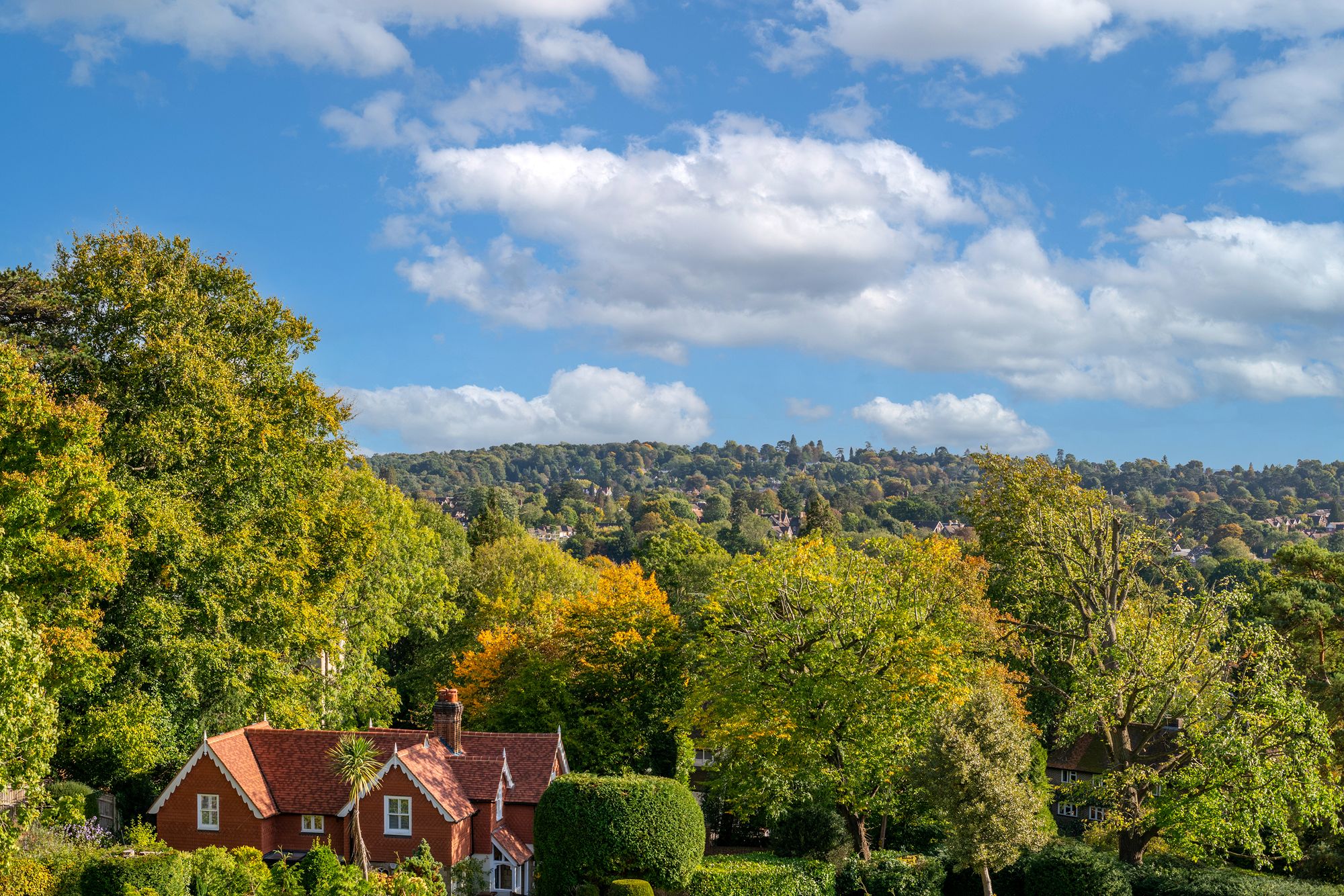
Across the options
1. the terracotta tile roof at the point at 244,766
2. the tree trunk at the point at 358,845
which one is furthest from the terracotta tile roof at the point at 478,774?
the terracotta tile roof at the point at 244,766

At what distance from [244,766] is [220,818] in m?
1.71

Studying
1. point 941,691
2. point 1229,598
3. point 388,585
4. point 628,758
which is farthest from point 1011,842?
point 388,585

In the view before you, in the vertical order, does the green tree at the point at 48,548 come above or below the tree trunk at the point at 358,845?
above

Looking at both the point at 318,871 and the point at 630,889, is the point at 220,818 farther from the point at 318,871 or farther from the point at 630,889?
the point at 630,889

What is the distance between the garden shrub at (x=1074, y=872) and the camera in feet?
101

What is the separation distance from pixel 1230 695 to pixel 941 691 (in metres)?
8.28

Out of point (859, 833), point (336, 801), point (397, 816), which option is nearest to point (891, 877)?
point (859, 833)

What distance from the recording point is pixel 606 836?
33.0 metres

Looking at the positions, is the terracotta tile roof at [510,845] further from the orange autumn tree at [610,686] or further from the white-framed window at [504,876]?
the orange autumn tree at [610,686]

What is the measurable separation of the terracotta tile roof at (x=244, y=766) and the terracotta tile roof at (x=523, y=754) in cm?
684

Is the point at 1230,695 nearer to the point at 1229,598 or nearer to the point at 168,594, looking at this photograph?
the point at 1229,598

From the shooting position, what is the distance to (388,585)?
49.7 meters

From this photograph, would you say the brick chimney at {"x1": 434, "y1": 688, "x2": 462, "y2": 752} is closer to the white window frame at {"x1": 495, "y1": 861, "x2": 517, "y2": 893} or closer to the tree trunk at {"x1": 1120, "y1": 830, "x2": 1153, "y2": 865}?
the white window frame at {"x1": 495, "y1": 861, "x2": 517, "y2": 893}

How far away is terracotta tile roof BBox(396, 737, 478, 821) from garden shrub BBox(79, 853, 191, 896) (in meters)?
8.54
